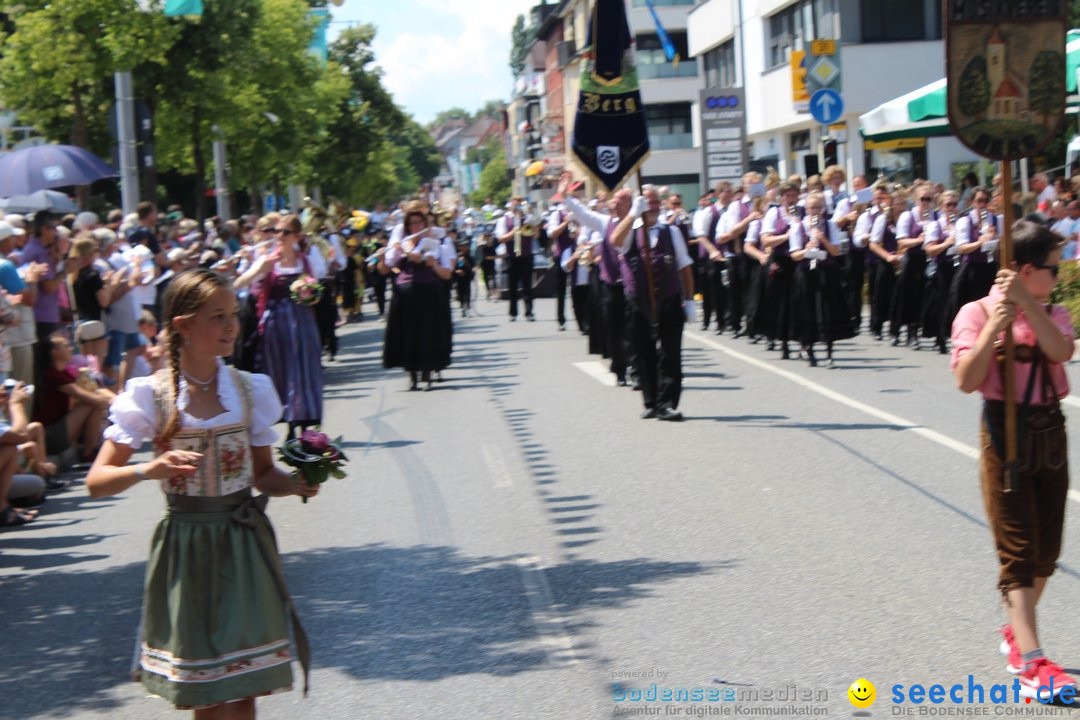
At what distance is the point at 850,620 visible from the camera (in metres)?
6.67

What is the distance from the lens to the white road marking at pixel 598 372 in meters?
17.0

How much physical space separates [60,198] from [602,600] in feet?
55.5

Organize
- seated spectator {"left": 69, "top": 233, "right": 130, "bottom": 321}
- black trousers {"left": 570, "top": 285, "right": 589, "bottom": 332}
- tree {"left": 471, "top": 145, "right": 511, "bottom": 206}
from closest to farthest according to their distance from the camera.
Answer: seated spectator {"left": 69, "top": 233, "right": 130, "bottom": 321}, black trousers {"left": 570, "top": 285, "right": 589, "bottom": 332}, tree {"left": 471, "top": 145, "right": 511, "bottom": 206}

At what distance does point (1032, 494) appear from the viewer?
5.65 m

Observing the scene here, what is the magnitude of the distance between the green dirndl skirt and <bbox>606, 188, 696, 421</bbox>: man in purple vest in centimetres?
882

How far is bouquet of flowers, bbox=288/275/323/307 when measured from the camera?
41.9 feet

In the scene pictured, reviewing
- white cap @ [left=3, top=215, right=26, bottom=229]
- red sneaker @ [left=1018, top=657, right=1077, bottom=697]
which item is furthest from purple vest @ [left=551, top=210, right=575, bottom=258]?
red sneaker @ [left=1018, top=657, right=1077, bottom=697]

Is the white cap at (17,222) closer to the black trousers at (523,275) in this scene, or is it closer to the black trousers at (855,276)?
the black trousers at (855,276)

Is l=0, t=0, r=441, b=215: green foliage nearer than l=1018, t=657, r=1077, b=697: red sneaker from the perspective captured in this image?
No

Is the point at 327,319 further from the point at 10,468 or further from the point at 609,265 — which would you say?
the point at 10,468

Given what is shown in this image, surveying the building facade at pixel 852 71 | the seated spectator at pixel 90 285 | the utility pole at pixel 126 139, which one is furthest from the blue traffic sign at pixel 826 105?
the seated spectator at pixel 90 285

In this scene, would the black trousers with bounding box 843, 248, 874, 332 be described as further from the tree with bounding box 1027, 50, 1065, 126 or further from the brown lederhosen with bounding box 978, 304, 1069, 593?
the brown lederhosen with bounding box 978, 304, 1069, 593

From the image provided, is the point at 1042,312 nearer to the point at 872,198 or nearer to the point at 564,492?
the point at 564,492

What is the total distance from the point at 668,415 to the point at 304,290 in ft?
10.5
